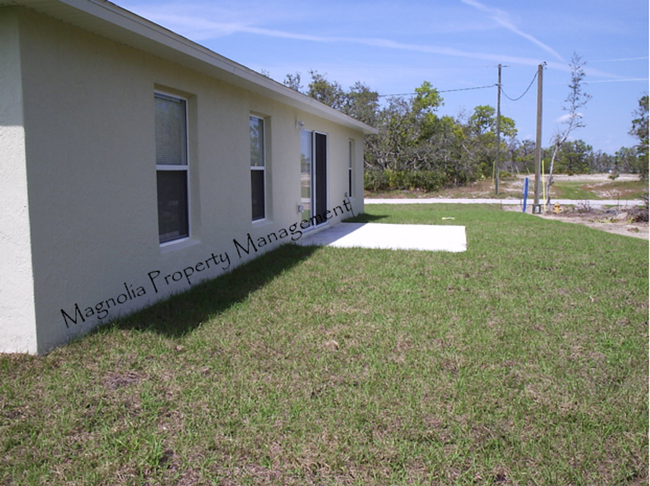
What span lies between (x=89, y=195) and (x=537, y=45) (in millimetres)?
20440

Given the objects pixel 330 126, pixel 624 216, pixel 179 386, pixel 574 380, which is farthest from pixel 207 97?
pixel 624 216

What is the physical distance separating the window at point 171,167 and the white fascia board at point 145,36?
50 centimetres

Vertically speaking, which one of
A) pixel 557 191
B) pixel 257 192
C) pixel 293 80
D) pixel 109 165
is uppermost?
pixel 293 80

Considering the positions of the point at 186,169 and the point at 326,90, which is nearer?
the point at 186,169

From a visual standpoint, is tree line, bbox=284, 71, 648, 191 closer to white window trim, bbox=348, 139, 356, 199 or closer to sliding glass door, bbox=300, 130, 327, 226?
white window trim, bbox=348, 139, 356, 199

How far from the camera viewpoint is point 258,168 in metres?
8.12

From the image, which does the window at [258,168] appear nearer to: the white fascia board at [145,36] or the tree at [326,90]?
the white fascia board at [145,36]

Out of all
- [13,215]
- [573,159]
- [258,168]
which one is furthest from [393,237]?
[573,159]

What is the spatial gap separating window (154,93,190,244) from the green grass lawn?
0.78 meters

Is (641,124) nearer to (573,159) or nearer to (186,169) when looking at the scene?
(186,169)

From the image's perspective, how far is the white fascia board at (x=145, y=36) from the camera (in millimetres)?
→ 3689

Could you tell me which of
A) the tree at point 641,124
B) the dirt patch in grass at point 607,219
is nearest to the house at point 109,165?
the dirt patch in grass at point 607,219

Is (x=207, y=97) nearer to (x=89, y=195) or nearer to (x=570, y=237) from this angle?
(x=89, y=195)

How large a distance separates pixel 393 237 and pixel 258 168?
10.1 feet
